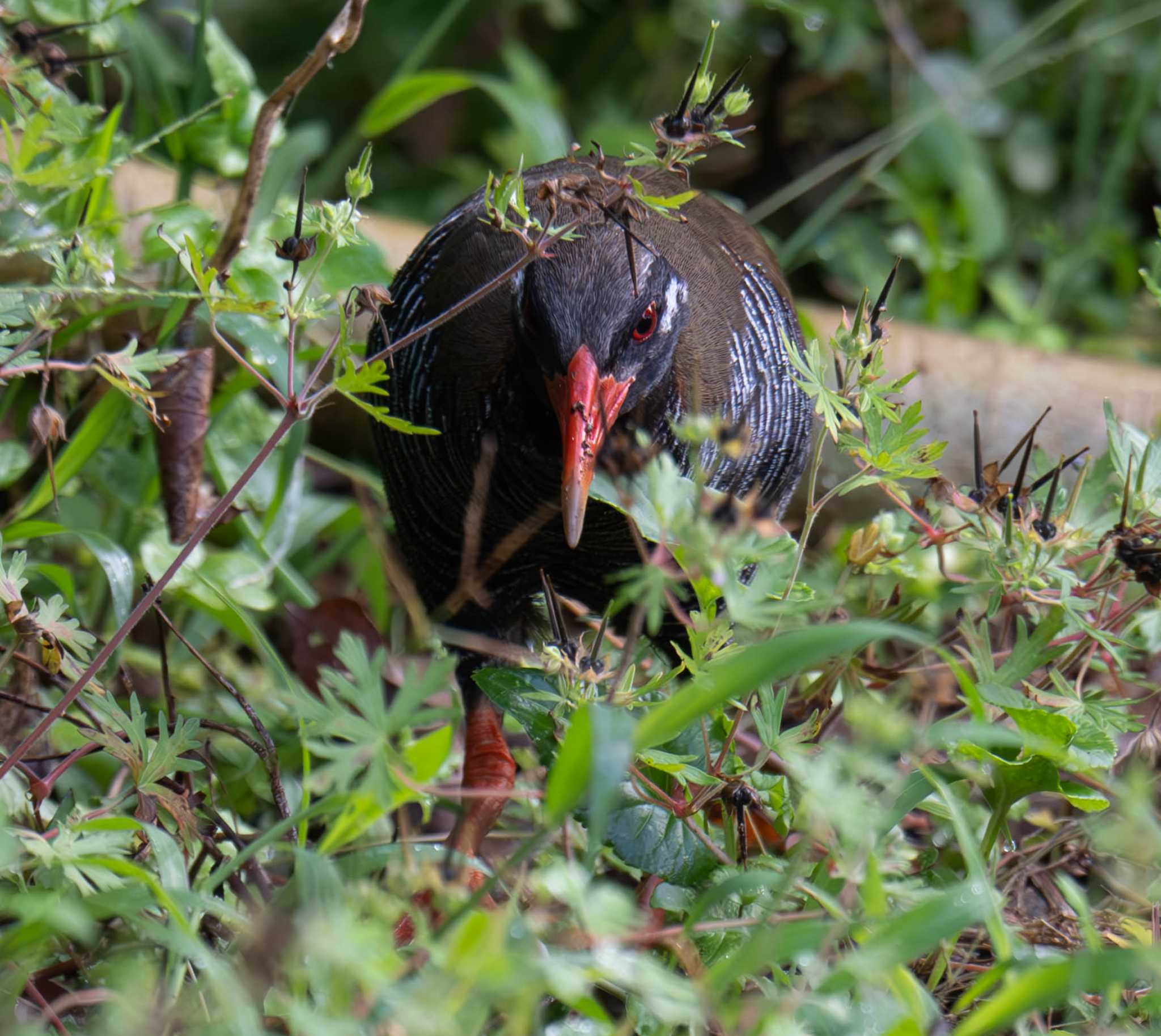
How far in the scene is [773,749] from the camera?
5.78 feet

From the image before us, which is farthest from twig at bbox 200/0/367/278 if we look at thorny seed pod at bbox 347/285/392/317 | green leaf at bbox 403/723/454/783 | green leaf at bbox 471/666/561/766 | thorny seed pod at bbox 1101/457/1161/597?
thorny seed pod at bbox 1101/457/1161/597

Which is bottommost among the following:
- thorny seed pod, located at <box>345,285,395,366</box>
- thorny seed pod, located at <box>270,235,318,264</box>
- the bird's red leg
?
the bird's red leg

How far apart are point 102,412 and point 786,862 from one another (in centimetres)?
159

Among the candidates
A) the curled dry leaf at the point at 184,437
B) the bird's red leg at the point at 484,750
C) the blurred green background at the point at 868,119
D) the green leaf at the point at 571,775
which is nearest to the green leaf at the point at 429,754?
the green leaf at the point at 571,775

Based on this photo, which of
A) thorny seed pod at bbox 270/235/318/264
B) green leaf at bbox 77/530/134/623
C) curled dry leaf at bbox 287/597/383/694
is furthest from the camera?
curled dry leaf at bbox 287/597/383/694

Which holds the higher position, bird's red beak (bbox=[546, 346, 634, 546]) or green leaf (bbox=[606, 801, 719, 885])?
bird's red beak (bbox=[546, 346, 634, 546])

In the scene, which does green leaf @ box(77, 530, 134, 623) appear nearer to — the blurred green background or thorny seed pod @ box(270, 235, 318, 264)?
thorny seed pod @ box(270, 235, 318, 264)

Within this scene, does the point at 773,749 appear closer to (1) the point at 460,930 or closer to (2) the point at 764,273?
(1) the point at 460,930

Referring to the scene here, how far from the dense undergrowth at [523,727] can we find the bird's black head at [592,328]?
8 cm

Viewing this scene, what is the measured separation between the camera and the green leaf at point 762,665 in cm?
142

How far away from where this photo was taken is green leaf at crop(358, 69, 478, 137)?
11.3 feet

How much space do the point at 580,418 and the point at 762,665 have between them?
28.9 inches

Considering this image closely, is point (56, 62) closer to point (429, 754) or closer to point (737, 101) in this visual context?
point (737, 101)

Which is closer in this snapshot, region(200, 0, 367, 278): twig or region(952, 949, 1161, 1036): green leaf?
region(952, 949, 1161, 1036): green leaf
